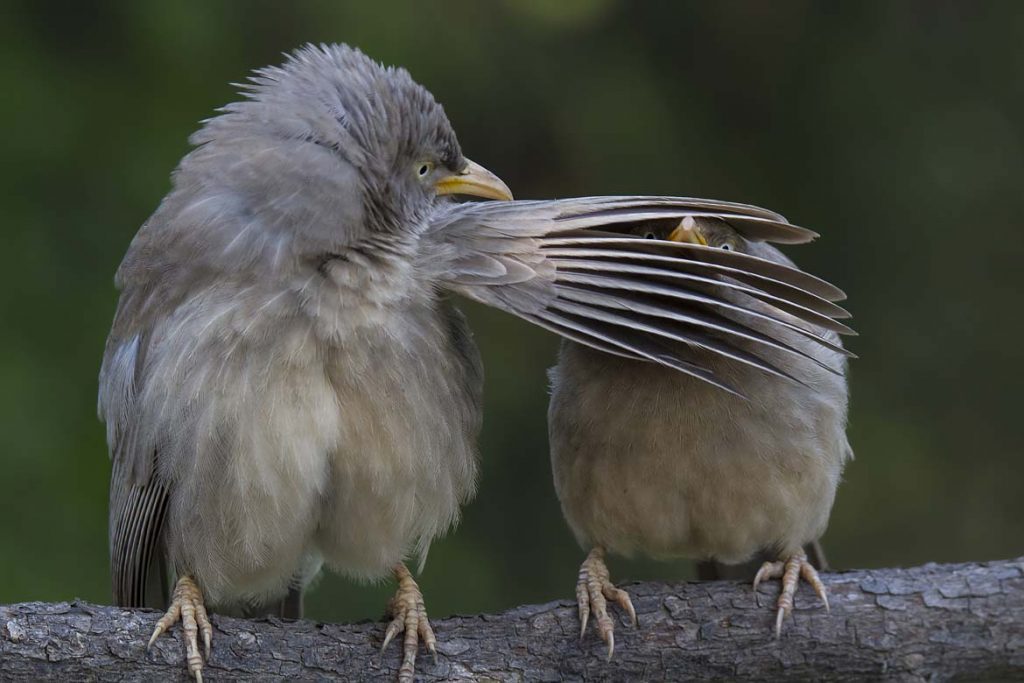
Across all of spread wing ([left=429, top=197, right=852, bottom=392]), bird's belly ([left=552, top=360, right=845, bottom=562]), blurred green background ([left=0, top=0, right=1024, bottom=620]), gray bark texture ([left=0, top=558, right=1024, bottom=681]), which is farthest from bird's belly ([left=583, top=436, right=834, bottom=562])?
blurred green background ([left=0, top=0, right=1024, bottom=620])

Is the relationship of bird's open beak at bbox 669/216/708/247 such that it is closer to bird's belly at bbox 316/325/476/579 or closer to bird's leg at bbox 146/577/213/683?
bird's belly at bbox 316/325/476/579

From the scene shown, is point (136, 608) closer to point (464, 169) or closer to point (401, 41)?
point (464, 169)

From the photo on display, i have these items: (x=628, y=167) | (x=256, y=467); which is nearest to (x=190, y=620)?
(x=256, y=467)

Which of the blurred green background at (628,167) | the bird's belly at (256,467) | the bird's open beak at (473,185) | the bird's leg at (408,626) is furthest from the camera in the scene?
the blurred green background at (628,167)

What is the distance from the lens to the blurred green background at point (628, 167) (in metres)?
5.43

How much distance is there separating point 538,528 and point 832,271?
1664 mm

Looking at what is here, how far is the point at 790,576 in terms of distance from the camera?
4.22 meters

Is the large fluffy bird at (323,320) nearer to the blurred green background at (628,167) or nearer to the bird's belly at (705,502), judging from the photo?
the bird's belly at (705,502)

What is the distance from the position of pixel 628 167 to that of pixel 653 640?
245 cm

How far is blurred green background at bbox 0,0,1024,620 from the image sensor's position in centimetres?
543

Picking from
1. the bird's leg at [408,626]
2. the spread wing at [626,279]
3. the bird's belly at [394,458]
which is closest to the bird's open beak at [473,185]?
the spread wing at [626,279]

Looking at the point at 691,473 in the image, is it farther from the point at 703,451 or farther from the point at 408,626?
the point at 408,626

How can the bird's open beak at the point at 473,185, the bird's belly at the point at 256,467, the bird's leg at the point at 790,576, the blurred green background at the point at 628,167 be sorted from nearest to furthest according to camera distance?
1. the bird's belly at the point at 256,467
2. the bird's open beak at the point at 473,185
3. the bird's leg at the point at 790,576
4. the blurred green background at the point at 628,167

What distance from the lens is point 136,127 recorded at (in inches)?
216
